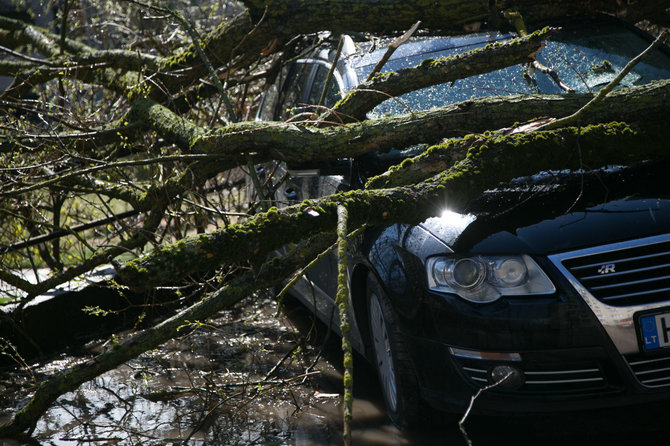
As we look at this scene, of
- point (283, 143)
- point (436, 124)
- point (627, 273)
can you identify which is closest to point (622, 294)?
point (627, 273)

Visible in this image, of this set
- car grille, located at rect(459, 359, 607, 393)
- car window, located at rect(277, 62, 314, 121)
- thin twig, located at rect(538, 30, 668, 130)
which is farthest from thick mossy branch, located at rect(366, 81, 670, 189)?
car window, located at rect(277, 62, 314, 121)

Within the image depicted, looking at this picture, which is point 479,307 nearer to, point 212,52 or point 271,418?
point 271,418

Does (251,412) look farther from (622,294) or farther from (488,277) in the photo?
(622,294)

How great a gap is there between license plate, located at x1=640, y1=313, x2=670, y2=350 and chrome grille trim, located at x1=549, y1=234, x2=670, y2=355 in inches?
1.4

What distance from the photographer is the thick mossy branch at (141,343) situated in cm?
318

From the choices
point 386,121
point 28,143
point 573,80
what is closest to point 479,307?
point 386,121

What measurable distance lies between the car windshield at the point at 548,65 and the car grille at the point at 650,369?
1.78 m

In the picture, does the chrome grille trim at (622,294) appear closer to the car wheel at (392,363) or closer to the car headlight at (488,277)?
the car headlight at (488,277)

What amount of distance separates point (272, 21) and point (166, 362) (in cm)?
249

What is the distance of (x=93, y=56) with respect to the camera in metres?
6.08

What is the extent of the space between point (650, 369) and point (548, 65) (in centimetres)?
216

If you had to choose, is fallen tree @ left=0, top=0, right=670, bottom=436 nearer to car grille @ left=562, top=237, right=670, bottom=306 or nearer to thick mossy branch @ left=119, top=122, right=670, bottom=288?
thick mossy branch @ left=119, top=122, right=670, bottom=288

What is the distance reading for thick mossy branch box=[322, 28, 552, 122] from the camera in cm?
396

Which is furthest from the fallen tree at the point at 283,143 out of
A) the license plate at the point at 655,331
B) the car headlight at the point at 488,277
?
the license plate at the point at 655,331
